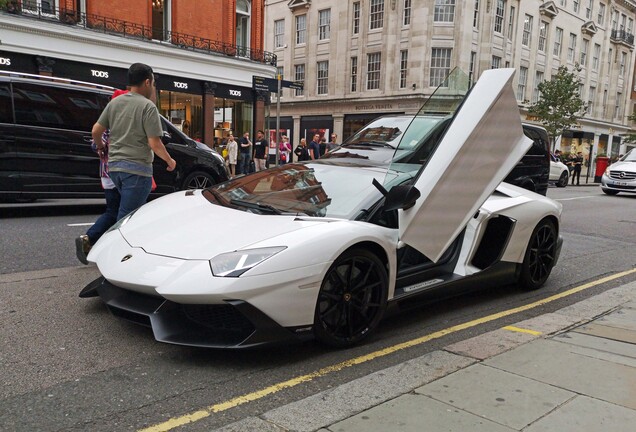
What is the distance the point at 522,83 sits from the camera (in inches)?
1555

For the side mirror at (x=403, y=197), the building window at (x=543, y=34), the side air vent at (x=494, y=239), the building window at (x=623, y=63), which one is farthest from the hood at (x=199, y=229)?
the building window at (x=623, y=63)

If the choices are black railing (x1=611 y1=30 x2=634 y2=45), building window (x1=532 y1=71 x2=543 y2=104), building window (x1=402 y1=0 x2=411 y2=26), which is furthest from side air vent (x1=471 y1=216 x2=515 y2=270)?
black railing (x1=611 y1=30 x2=634 y2=45)

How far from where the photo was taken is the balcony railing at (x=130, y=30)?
1745 cm

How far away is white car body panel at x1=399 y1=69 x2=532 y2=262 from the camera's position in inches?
145

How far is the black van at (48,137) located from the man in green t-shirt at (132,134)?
3.85 metres

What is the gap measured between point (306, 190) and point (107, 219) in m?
2.11

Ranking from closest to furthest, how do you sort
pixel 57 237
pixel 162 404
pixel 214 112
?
pixel 162 404
pixel 57 237
pixel 214 112

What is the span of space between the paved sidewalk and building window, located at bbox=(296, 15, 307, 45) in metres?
39.3

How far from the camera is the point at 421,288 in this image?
13.2 feet

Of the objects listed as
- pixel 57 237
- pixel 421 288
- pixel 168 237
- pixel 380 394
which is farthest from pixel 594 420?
pixel 57 237

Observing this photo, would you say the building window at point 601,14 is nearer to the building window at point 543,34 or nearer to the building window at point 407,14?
the building window at point 543,34

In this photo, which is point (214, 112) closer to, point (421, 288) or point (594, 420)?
point (421, 288)

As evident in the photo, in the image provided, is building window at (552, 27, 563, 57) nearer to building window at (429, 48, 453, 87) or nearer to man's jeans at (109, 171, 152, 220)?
building window at (429, 48, 453, 87)

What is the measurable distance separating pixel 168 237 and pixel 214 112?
20.4 metres
